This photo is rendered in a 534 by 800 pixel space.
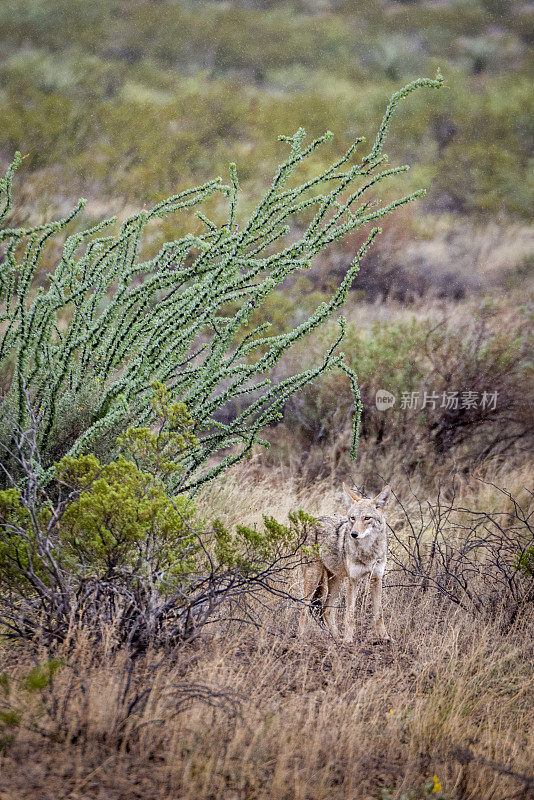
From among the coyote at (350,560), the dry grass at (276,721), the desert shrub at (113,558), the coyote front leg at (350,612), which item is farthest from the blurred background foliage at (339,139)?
the desert shrub at (113,558)

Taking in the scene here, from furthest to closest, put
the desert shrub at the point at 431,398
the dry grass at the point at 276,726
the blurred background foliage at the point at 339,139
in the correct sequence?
the blurred background foliage at the point at 339,139, the desert shrub at the point at 431,398, the dry grass at the point at 276,726

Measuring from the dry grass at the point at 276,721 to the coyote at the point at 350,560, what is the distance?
17cm

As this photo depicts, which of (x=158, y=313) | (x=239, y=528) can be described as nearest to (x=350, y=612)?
(x=239, y=528)

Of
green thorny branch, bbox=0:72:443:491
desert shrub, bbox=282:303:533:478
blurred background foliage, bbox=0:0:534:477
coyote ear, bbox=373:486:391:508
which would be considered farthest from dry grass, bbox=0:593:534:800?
desert shrub, bbox=282:303:533:478

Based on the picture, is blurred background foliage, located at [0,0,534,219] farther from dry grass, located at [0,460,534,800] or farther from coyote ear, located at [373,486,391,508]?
dry grass, located at [0,460,534,800]

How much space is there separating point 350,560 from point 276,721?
1113mm

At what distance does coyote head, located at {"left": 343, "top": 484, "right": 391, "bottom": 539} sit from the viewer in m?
3.23

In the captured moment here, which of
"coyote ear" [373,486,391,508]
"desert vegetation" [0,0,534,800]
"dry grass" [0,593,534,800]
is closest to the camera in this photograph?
"dry grass" [0,593,534,800]

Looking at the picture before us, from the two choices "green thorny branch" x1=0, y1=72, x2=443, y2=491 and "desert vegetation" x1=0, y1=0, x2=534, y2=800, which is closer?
"desert vegetation" x1=0, y1=0, x2=534, y2=800

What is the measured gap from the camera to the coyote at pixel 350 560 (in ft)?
10.7

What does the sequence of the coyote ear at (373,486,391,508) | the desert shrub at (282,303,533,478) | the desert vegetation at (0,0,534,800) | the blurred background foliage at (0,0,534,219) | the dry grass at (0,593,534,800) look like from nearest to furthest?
1. the dry grass at (0,593,534,800)
2. the desert vegetation at (0,0,534,800)
3. the coyote ear at (373,486,391,508)
4. the desert shrub at (282,303,533,478)
5. the blurred background foliage at (0,0,534,219)

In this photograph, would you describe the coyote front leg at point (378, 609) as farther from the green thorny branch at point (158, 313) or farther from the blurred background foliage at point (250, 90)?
the blurred background foliage at point (250, 90)

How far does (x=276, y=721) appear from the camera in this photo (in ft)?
7.34

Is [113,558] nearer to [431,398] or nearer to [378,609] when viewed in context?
[378,609]
